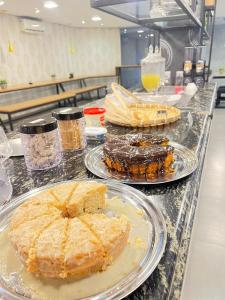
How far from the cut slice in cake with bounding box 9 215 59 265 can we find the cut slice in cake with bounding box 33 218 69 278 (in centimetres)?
1

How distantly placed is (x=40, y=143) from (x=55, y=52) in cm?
741

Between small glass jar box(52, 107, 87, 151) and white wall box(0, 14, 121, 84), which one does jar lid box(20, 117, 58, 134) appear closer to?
small glass jar box(52, 107, 87, 151)

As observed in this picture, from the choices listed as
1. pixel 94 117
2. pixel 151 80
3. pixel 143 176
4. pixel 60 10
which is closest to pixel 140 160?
pixel 143 176

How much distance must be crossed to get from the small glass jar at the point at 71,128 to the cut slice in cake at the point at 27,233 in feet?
1.74

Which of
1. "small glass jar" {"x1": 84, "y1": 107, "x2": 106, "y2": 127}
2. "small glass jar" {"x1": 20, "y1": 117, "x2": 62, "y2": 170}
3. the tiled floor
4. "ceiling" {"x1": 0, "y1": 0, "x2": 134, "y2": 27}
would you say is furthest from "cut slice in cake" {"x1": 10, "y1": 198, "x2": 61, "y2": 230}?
"ceiling" {"x1": 0, "y1": 0, "x2": 134, "y2": 27}

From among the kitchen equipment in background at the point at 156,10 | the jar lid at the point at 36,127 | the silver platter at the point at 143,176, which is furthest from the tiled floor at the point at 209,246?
the kitchen equipment in background at the point at 156,10

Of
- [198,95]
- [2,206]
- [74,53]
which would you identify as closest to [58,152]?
[2,206]

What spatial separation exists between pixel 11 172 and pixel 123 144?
423 mm

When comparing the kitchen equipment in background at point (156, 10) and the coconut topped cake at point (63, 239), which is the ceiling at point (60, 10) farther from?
the coconut topped cake at point (63, 239)

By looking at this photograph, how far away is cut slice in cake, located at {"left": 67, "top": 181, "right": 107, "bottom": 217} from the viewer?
0.52 m

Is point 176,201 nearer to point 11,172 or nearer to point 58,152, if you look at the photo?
point 58,152

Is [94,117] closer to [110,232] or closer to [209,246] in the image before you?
[110,232]

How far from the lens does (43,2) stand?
4.48m

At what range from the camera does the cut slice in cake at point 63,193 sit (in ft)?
1.69
